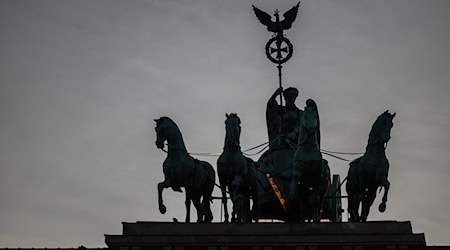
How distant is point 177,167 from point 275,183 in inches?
164

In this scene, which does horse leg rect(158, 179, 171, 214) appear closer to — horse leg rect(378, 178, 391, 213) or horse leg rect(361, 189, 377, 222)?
horse leg rect(361, 189, 377, 222)

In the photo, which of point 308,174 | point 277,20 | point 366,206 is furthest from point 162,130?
point 277,20

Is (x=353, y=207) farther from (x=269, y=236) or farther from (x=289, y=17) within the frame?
(x=289, y=17)

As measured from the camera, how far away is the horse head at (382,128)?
42125mm

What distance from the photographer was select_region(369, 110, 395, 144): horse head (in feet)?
138

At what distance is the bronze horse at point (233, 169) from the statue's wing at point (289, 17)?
8.88 metres

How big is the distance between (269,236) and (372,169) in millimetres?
3794

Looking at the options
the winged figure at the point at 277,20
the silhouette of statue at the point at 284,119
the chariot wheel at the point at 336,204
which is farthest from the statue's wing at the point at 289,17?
the chariot wheel at the point at 336,204

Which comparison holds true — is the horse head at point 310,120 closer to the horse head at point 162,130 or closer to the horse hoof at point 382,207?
the horse hoof at point 382,207

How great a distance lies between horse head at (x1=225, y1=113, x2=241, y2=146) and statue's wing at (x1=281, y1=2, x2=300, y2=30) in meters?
9.09

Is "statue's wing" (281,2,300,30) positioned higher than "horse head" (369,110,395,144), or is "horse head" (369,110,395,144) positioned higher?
"statue's wing" (281,2,300,30)

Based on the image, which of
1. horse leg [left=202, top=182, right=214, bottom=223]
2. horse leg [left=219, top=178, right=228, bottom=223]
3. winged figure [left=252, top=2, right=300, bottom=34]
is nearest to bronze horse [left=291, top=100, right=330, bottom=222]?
horse leg [left=219, top=178, right=228, bottom=223]

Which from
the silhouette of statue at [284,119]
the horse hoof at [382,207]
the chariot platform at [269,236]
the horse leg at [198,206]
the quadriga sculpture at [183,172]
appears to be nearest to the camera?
the chariot platform at [269,236]

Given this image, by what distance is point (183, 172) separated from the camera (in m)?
42.4
